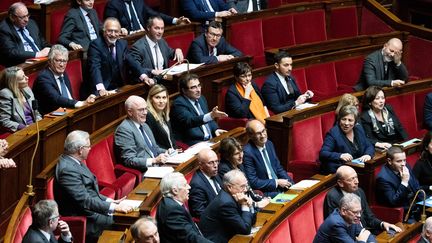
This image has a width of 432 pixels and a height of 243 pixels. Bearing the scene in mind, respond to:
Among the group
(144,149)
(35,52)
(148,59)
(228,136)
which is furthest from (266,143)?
(35,52)

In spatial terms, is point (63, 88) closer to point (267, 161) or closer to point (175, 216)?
point (267, 161)

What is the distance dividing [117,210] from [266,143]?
2.79 ft

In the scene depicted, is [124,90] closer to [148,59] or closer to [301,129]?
[148,59]

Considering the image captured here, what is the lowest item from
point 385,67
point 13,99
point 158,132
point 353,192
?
point 353,192

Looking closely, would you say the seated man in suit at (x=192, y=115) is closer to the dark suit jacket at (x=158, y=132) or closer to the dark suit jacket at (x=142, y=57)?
the dark suit jacket at (x=158, y=132)

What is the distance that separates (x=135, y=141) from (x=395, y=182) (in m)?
0.95

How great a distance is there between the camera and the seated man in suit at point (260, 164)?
365 centimetres

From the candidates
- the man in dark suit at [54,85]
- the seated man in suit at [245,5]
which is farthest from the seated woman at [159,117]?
the seated man in suit at [245,5]

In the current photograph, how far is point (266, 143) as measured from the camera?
377cm

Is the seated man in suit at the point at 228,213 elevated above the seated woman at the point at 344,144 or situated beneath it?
elevated above

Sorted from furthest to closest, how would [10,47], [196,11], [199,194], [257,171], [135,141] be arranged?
[196,11] → [10,47] → [257,171] → [135,141] → [199,194]

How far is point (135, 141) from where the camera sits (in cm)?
360

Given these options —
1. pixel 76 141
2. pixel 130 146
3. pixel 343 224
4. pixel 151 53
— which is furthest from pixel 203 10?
pixel 343 224

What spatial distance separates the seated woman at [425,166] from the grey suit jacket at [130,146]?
1044 mm
